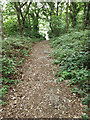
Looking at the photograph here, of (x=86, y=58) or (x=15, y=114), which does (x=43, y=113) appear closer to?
(x=15, y=114)

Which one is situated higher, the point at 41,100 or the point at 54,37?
the point at 54,37

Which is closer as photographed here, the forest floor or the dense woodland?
the forest floor

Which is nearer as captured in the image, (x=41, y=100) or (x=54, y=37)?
(x=41, y=100)

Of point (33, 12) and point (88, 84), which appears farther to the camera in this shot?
point (33, 12)

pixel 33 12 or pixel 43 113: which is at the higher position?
pixel 33 12

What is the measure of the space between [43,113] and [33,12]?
66.6 ft

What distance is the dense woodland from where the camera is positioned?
4.56 meters

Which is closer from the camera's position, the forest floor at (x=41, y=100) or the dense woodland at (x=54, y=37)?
the forest floor at (x=41, y=100)

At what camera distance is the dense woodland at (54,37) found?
4559mm

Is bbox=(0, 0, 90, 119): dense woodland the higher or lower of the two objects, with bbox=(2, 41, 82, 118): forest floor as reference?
higher

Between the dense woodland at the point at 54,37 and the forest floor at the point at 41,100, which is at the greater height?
the dense woodland at the point at 54,37

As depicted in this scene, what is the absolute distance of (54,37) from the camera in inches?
606

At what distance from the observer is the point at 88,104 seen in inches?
123

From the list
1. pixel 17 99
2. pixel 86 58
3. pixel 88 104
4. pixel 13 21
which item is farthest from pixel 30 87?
pixel 13 21
